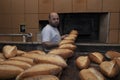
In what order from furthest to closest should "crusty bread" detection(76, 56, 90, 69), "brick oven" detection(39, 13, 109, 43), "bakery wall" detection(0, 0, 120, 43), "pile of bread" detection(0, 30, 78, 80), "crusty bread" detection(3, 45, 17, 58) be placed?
"bakery wall" detection(0, 0, 120, 43), "brick oven" detection(39, 13, 109, 43), "crusty bread" detection(3, 45, 17, 58), "crusty bread" detection(76, 56, 90, 69), "pile of bread" detection(0, 30, 78, 80)

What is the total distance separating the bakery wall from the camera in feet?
10.9

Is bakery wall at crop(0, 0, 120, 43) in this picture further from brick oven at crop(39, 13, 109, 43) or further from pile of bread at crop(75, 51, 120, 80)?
pile of bread at crop(75, 51, 120, 80)

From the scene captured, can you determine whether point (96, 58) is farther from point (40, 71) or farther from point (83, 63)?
point (40, 71)

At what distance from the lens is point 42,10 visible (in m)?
3.46

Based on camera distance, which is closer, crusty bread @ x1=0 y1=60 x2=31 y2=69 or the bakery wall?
crusty bread @ x1=0 y1=60 x2=31 y2=69

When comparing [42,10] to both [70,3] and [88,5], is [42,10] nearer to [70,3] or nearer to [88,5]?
[70,3]

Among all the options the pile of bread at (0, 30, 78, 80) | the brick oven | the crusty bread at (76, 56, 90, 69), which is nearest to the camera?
the pile of bread at (0, 30, 78, 80)

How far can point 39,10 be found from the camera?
11.4 feet

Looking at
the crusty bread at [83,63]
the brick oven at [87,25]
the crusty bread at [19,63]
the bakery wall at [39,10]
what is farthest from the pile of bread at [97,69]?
the bakery wall at [39,10]

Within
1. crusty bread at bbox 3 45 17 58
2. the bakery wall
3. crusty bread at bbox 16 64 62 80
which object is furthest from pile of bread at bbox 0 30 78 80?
the bakery wall

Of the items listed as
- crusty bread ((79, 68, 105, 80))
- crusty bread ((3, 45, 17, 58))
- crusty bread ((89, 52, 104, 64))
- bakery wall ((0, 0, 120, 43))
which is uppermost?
bakery wall ((0, 0, 120, 43))

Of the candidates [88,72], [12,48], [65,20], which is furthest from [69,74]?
[65,20]

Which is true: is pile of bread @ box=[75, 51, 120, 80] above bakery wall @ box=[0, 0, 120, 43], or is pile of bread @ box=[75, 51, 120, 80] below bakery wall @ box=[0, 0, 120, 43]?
below

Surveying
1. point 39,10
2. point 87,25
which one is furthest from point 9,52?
point 39,10
